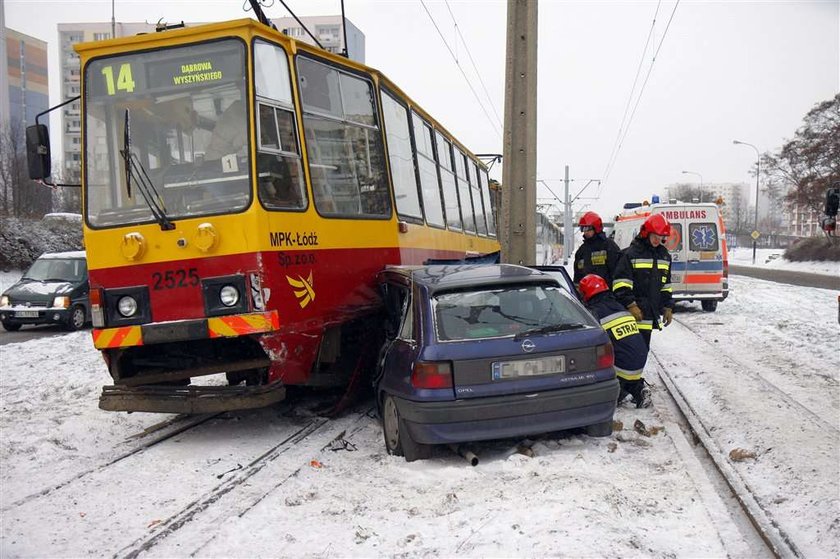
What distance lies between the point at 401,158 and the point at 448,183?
299 centimetres

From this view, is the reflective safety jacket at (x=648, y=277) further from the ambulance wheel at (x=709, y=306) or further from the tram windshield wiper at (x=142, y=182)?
the ambulance wheel at (x=709, y=306)

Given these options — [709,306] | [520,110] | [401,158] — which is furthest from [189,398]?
[709,306]

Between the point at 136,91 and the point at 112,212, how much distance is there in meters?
1.06

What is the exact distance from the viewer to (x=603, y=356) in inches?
212

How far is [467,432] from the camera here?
4.93 meters

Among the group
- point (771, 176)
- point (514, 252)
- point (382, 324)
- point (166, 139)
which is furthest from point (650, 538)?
point (771, 176)

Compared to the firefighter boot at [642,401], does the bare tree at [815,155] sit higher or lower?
higher

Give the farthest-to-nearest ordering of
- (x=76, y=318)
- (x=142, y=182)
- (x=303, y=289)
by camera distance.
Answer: (x=76, y=318) < (x=303, y=289) < (x=142, y=182)

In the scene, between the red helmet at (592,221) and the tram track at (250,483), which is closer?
the tram track at (250,483)

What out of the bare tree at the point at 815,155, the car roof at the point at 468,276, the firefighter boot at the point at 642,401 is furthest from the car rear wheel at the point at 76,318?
the bare tree at the point at 815,155

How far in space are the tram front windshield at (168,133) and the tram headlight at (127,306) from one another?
653 mm

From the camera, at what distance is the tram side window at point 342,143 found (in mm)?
6250

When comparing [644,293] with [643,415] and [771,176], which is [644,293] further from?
[771,176]

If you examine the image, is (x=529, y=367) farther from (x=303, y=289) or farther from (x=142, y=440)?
(x=142, y=440)
